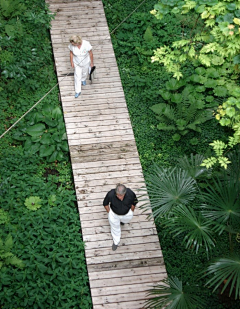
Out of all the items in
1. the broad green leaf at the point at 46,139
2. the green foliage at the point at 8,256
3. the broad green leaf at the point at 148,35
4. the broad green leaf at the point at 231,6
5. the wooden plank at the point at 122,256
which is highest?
the broad green leaf at the point at 231,6

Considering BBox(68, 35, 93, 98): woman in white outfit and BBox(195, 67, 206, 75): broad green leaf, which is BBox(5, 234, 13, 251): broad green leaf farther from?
BBox(195, 67, 206, 75): broad green leaf

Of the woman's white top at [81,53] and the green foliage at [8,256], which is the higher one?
the woman's white top at [81,53]

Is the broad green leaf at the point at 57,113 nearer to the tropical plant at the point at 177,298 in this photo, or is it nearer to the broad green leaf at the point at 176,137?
the broad green leaf at the point at 176,137

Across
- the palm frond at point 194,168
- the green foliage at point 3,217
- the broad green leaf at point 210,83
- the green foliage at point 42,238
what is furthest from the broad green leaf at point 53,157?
the broad green leaf at point 210,83

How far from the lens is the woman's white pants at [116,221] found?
27.0 ft

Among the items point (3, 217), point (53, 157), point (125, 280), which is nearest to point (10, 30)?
point (53, 157)

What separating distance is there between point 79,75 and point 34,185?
2719 mm

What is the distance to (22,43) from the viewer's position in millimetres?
11469

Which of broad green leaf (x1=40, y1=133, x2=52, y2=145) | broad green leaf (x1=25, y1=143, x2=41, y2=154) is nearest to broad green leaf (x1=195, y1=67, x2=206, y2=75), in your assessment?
broad green leaf (x1=40, y1=133, x2=52, y2=145)

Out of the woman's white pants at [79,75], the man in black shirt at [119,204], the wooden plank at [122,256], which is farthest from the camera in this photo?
the woman's white pants at [79,75]

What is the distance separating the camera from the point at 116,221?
828 cm

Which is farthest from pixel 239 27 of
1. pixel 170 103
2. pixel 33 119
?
pixel 33 119

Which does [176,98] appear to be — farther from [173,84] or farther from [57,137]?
[57,137]

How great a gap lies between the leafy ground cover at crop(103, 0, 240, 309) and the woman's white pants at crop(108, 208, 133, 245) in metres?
0.99
